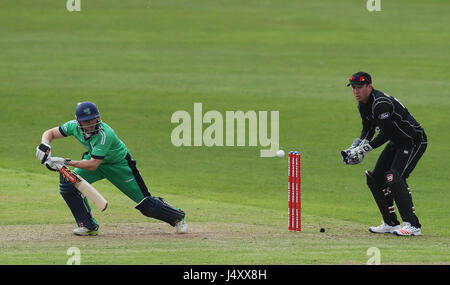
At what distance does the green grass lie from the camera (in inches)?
459

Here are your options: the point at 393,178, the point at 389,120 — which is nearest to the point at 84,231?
the point at 393,178

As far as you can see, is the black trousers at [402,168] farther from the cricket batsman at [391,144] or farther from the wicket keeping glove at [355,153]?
the wicket keeping glove at [355,153]

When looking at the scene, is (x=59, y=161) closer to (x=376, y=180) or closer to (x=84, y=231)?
(x=84, y=231)

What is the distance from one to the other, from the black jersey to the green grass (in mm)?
1365

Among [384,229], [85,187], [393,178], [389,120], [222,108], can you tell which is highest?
[222,108]

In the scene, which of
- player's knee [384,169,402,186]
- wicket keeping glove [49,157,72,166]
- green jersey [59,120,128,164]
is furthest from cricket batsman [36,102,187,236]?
player's knee [384,169,402,186]

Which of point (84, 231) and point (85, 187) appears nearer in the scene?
point (85, 187)

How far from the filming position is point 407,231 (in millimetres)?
12477

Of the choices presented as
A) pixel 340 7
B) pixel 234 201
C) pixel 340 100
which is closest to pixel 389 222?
pixel 234 201

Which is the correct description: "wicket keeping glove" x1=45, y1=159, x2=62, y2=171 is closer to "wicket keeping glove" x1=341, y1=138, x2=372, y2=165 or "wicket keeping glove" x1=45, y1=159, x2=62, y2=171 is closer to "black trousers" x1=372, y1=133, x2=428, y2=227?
"wicket keeping glove" x1=341, y1=138, x2=372, y2=165

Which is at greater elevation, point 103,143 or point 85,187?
point 103,143

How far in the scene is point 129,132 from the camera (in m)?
23.2

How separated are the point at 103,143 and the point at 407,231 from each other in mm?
4223

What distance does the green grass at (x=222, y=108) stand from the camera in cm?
1166
